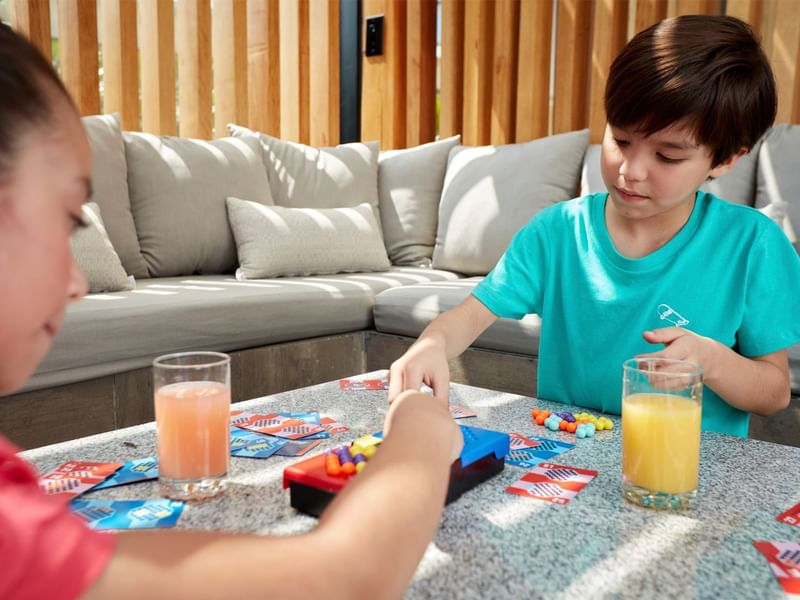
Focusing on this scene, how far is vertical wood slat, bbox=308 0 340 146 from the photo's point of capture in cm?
401

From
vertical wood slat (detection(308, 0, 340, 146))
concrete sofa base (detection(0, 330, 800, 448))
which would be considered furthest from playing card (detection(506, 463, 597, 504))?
vertical wood slat (detection(308, 0, 340, 146))

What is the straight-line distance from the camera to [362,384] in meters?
1.17

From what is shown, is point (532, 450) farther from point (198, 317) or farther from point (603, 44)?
point (603, 44)

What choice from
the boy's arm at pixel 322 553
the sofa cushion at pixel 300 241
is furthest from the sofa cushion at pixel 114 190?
the boy's arm at pixel 322 553

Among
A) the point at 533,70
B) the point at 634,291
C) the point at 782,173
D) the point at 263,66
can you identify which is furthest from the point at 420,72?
the point at 634,291

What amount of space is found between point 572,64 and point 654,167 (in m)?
2.52

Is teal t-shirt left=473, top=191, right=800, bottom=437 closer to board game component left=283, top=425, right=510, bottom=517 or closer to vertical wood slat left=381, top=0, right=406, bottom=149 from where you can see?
board game component left=283, top=425, right=510, bottom=517

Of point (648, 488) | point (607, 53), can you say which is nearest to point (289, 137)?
point (607, 53)

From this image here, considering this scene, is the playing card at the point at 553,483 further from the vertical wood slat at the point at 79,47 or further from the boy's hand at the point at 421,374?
the vertical wood slat at the point at 79,47

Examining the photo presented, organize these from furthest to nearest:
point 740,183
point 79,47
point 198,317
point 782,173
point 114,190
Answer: point 79,47 < point 114,190 < point 740,183 < point 782,173 < point 198,317

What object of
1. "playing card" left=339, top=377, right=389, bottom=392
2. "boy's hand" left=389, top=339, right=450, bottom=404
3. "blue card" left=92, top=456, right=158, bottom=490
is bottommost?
"playing card" left=339, top=377, right=389, bottom=392

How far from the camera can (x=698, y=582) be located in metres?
0.55

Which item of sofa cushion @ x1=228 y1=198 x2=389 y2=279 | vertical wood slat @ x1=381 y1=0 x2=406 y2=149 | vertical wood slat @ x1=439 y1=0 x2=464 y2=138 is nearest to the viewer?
sofa cushion @ x1=228 y1=198 x2=389 y2=279

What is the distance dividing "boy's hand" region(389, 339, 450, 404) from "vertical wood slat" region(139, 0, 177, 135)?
2.93 m
